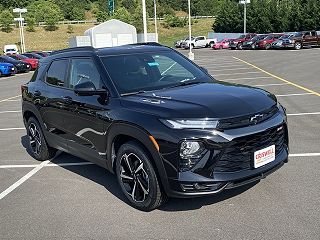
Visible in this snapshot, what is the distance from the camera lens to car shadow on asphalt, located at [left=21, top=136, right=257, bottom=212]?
175 inches

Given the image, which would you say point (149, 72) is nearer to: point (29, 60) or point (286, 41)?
point (29, 60)

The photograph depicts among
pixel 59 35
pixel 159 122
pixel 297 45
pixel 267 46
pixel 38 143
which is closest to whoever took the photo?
pixel 159 122

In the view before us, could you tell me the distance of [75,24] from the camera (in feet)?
293

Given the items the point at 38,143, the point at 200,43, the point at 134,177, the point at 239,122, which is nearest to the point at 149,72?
the point at 134,177

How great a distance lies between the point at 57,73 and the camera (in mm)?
5883

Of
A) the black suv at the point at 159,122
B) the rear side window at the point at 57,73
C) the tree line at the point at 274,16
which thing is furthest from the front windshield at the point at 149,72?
the tree line at the point at 274,16

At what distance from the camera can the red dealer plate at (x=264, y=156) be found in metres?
3.99

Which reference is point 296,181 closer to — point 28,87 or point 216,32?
point 28,87

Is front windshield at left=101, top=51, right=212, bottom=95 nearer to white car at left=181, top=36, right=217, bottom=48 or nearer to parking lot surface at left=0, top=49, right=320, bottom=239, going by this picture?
parking lot surface at left=0, top=49, right=320, bottom=239

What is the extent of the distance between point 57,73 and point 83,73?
0.81 meters

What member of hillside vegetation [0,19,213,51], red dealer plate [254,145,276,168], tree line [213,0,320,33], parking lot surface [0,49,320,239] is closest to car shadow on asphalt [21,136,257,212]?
parking lot surface [0,49,320,239]

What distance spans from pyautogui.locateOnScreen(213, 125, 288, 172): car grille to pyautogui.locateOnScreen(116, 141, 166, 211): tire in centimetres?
71

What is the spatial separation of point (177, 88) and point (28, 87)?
10.00ft

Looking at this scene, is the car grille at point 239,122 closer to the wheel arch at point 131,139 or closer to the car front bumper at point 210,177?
the car front bumper at point 210,177
